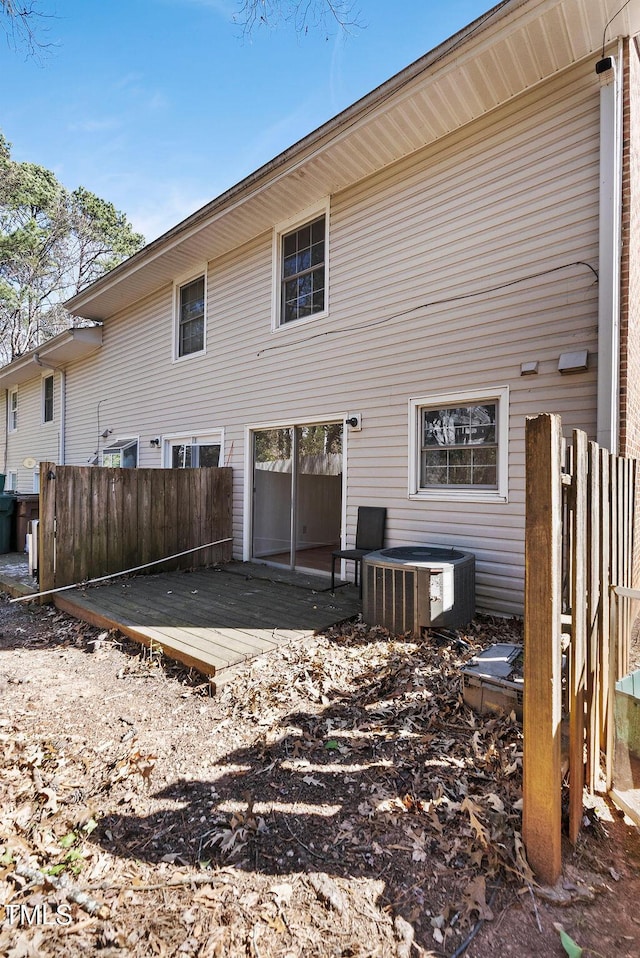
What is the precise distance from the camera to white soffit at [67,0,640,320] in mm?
3936

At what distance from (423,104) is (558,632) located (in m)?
5.44

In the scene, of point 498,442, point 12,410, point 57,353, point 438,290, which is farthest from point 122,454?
point 12,410

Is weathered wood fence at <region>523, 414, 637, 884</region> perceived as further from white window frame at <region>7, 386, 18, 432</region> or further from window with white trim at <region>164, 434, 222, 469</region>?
white window frame at <region>7, 386, 18, 432</region>

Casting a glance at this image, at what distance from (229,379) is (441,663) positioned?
19.4ft

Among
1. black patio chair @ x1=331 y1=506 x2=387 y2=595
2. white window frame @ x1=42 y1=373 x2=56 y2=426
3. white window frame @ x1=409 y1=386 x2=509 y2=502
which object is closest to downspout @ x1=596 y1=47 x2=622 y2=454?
white window frame @ x1=409 y1=386 x2=509 y2=502

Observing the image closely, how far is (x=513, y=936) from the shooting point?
1.54 metres

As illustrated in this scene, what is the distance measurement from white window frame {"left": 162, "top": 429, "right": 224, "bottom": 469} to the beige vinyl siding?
584 cm

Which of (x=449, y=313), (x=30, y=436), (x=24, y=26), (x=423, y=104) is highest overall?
(x=423, y=104)

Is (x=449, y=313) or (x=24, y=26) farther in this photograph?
(x=449, y=313)

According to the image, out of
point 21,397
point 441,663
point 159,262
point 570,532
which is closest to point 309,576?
point 441,663

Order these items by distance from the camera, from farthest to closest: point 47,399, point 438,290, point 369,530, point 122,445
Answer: point 47,399 < point 122,445 < point 369,530 < point 438,290

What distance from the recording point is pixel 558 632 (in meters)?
1.75

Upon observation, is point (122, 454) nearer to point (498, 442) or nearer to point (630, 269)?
point (498, 442)

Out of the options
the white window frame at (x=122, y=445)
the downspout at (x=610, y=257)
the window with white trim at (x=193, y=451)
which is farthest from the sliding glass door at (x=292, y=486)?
the white window frame at (x=122, y=445)
